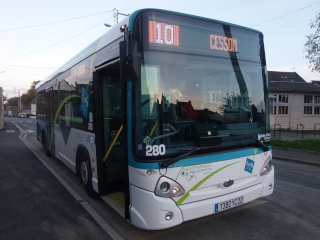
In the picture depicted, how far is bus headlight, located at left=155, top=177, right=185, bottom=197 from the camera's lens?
11.9 ft

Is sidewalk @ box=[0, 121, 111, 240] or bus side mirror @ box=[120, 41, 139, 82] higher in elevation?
bus side mirror @ box=[120, 41, 139, 82]

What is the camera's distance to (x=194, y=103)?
4.05m

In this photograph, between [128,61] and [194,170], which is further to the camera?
[194,170]

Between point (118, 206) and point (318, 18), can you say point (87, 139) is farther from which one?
point (318, 18)

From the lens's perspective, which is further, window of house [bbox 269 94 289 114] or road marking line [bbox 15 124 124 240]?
window of house [bbox 269 94 289 114]

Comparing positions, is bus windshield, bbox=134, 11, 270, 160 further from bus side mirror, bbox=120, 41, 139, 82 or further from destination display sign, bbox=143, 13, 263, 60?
bus side mirror, bbox=120, 41, 139, 82

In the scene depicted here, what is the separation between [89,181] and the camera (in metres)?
5.69

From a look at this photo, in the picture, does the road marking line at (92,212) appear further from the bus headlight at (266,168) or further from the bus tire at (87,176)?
the bus headlight at (266,168)

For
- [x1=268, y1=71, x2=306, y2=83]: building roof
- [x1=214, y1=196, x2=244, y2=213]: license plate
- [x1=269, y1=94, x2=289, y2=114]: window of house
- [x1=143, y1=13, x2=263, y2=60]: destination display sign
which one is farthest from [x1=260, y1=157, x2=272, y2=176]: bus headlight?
A: [x1=268, y1=71, x2=306, y2=83]: building roof

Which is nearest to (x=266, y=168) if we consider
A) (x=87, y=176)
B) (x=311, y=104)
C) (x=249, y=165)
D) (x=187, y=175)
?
(x=249, y=165)

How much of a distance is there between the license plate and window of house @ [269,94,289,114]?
24.4 m

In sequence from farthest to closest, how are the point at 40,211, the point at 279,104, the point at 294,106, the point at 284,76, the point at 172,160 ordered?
1. the point at 284,76
2. the point at 294,106
3. the point at 279,104
4. the point at 40,211
5. the point at 172,160

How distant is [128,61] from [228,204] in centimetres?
239

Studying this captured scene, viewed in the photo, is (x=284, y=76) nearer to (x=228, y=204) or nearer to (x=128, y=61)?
(x=228, y=204)
